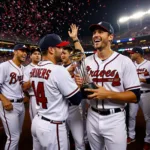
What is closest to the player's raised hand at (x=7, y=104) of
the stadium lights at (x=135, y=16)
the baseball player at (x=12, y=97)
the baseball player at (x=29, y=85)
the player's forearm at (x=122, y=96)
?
the baseball player at (x=12, y=97)

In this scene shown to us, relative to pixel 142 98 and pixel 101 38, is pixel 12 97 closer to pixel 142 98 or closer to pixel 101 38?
pixel 101 38

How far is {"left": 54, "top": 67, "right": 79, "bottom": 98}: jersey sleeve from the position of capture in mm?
1840

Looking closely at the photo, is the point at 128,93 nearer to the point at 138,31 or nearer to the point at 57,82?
the point at 57,82

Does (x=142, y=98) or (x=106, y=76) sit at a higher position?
(x=106, y=76)

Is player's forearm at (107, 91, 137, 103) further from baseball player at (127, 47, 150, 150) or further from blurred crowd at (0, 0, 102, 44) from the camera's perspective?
blurred crowd at (0, 0, 102, 44)

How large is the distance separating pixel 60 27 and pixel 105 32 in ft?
101

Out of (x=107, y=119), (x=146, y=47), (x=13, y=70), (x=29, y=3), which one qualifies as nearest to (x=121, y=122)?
(x=107, y=119)

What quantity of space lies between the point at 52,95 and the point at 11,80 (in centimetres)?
146

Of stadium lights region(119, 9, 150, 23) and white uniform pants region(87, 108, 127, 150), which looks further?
stadium lights region(119, 9, 150, 23)

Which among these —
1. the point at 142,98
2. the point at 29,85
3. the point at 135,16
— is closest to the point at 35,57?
the point at 29,85

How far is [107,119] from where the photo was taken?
1.90 meters

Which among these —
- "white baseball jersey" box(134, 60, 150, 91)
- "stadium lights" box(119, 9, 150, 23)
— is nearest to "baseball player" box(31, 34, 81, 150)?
"white baseball jersey" box(134, 60, 150, 91)

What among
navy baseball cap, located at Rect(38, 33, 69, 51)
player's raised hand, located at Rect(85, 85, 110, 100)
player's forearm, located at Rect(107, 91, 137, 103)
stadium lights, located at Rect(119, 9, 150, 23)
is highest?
stadium lights, located at Rect(119, 9, 150, 23)

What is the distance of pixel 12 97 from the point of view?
3.09 meters
